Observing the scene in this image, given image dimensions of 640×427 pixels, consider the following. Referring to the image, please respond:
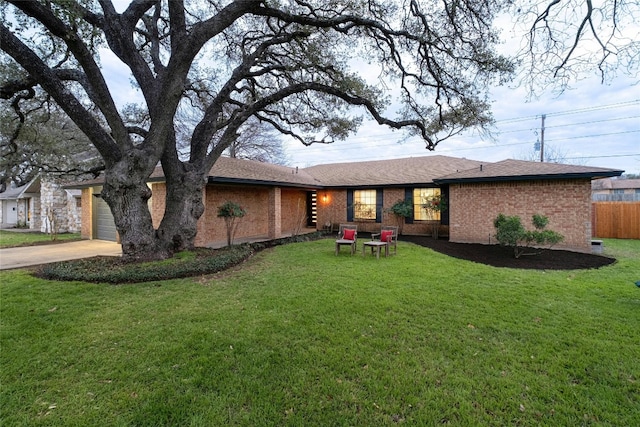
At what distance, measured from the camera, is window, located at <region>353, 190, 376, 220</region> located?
15906 millimetres

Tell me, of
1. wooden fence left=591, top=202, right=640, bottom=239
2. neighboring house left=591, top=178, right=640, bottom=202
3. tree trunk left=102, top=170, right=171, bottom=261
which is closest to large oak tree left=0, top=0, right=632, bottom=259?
tree trunk left=102, top=170, right=171, bottom=261

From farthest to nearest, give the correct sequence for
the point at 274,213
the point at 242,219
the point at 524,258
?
the point at 242,219, the point at 274,213, the point at 524,258

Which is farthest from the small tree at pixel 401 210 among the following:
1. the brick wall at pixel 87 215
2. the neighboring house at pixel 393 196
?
the brick wall at pixel 87 215

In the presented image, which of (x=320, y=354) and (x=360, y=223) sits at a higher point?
(x=360, y=223)

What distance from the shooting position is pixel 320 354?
3.22m

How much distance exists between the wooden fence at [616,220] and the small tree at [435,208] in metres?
6.90

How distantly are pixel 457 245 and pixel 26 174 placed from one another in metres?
34.1

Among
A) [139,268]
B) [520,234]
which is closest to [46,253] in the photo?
[139,268]

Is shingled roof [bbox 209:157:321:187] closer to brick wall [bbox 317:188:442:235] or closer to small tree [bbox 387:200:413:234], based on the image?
brick wall [bbox 317:188:442:235]

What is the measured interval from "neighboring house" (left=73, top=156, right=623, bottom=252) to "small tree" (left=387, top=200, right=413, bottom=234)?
0.32 meters

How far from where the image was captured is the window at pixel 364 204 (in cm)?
1591

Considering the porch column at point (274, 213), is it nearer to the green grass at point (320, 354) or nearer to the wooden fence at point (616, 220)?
the green grass at point (320, 354)

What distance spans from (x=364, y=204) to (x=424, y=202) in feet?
10.3

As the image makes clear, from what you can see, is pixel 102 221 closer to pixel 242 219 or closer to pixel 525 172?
pixel 242 219
